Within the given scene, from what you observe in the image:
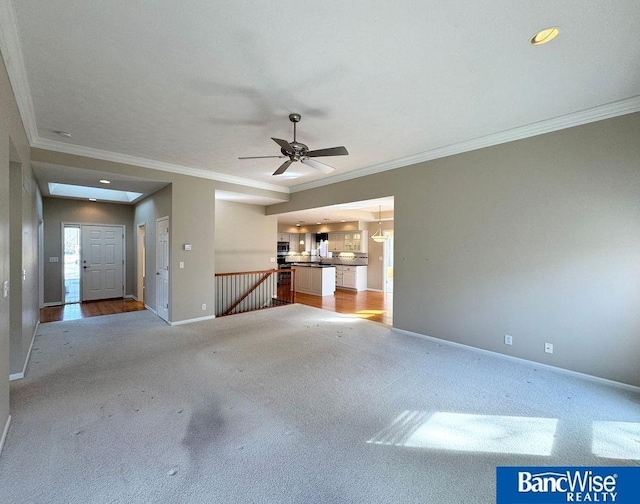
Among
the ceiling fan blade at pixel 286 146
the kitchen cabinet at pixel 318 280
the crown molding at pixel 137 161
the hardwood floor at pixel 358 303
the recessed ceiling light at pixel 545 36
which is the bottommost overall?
the hardwood floor at pixel 358 303

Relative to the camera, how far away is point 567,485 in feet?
5.82

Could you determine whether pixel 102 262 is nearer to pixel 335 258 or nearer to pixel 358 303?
pixel 358 303

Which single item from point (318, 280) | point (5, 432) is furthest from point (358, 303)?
point (5, 432)

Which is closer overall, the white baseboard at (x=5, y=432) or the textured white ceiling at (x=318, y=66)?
the textured white ceiling at (x=318, y=66)

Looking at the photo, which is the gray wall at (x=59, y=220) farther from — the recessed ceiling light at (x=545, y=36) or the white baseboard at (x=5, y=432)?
the recessed ceiling light at (x=545, y=36)

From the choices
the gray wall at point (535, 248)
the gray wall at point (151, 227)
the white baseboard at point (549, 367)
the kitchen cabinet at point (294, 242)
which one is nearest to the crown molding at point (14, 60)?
the gray wall at point (151, 227)

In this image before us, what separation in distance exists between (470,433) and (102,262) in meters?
9.00

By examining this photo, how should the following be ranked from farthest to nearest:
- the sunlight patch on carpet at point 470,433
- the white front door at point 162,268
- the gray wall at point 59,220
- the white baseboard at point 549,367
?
the gray wall at point 59,220, the white front door at point 162,268, the white baseboard at point 549,367, the sunlight patch on carpet at point 470,433

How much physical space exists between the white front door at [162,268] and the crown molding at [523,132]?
4.00 metres

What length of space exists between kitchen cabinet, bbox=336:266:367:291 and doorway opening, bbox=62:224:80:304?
7717mm

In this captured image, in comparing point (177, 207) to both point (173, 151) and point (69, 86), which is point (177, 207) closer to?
point (173, 151)

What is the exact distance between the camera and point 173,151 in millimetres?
4391

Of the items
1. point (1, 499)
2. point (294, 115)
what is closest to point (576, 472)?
point (1, 499)

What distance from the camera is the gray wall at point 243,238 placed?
7.50m
